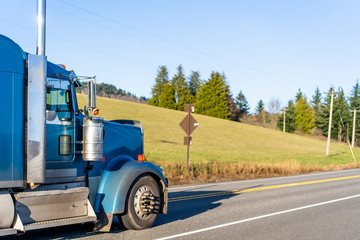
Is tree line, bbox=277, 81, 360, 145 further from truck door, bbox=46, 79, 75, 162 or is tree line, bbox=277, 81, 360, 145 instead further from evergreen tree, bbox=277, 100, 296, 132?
truck door, bbox=46, 79, 75, 162

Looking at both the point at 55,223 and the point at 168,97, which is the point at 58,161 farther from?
the point at 168,97

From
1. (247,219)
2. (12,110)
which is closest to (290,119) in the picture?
(247,219)

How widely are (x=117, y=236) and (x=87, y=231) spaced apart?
2.43 feet

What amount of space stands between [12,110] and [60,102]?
2.73 feet

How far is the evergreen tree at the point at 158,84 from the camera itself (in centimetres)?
12169

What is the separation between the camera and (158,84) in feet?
406

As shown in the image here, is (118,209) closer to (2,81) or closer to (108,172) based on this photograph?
(108,172)

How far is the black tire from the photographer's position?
7.29m

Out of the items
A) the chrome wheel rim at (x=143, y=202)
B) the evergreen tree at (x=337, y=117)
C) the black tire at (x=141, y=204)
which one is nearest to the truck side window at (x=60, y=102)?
the black tire at (x=141, y=204)

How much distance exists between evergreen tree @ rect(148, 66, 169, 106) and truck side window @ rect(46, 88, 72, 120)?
113933 mm

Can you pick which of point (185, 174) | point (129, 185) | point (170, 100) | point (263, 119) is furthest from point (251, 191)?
point (263, 119)

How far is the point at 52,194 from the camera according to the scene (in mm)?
6223

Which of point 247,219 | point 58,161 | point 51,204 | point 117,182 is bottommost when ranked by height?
point 247,219

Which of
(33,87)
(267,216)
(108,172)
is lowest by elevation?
(267,216)
